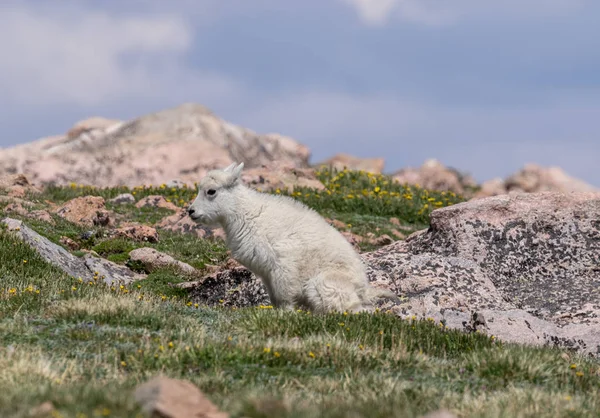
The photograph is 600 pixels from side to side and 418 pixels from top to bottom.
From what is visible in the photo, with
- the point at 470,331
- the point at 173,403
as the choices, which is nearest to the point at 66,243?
the point at 470,331

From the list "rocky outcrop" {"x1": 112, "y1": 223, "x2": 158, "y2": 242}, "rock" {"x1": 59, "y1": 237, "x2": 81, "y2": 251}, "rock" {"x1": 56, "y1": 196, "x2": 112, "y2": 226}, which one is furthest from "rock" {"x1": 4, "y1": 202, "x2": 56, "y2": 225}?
"rock" {"x1": 59, "y1": 237, "x2": 81, "y2": 251}

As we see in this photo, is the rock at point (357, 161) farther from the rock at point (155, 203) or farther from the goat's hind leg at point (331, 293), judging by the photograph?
the goat's hind leg at point (331, 293)

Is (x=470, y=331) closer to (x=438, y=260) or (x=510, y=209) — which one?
(x=438, y=260)

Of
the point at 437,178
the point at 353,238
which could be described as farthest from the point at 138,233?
the point at 437,178

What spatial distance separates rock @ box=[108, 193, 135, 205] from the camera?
26422 millimetres

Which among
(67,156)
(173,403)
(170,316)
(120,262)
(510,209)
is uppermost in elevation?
(67,156)

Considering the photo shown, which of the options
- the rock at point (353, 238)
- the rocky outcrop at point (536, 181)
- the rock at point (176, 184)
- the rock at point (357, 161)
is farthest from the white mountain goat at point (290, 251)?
the rock at point (357, 161)

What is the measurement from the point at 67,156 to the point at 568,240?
35.4 m

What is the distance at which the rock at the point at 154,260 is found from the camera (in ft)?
61.7

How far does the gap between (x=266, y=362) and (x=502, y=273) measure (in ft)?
27.6

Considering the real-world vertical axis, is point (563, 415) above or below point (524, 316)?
below

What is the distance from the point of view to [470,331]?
512 inches

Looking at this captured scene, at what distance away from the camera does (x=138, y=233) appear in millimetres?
21250

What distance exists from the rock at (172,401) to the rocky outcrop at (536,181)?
42442 mm
